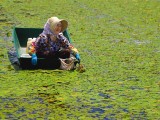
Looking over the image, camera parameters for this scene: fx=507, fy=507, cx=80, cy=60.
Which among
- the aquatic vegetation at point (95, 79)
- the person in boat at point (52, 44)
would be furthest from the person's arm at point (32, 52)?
the aquatic vegetation at point (95, 79)

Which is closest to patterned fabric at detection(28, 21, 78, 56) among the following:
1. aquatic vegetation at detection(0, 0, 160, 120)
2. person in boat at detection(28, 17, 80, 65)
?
person in boat at detection(28, 17, 80, 65)

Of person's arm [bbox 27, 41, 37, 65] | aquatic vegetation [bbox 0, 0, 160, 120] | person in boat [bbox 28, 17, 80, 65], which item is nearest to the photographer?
aquatic vegetation [bbox 0, 0, 160, 120]

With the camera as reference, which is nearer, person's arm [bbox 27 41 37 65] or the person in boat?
person's arm [bbox 27 41 37 65]

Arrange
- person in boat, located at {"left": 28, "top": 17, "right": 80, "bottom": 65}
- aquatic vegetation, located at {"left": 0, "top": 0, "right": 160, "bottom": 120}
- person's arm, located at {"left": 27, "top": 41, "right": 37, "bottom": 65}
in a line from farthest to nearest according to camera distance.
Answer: person in boat, located at {"left": 28, "top": 17, "right": 80, "bottom": 65} < person's arm, located at {"left": 27, "top": 41, "right": 37, "bottom": 65} < aquatic vegetation, located at {"left": 0, "top": 0, "right": 160, "bottom": 120}

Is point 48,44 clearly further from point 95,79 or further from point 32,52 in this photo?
point 95,79

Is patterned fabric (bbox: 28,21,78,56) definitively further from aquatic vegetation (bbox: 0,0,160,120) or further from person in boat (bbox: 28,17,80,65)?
aquatic vegetation (bbox: 0,0,160,120)

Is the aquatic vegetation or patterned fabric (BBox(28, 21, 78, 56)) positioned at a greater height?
patterned fabric (BBox(28, 21, 78, 56))

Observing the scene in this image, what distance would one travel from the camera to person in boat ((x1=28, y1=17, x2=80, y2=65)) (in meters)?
6.66

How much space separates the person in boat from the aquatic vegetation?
289mm

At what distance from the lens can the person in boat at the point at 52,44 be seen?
6.66 m

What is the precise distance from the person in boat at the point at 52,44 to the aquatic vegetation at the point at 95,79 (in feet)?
0.95

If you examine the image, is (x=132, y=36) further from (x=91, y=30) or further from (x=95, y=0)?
(x=95, y=0)

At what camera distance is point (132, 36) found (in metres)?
9.25

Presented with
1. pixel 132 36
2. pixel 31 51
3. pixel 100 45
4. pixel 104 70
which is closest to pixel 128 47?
pixel 100 45
